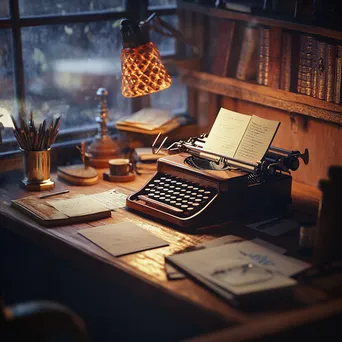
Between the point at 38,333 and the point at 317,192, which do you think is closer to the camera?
the point at 38,333

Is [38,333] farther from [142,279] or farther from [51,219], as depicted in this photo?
[51,219]

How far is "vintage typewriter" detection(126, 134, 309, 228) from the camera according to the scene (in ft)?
9.82

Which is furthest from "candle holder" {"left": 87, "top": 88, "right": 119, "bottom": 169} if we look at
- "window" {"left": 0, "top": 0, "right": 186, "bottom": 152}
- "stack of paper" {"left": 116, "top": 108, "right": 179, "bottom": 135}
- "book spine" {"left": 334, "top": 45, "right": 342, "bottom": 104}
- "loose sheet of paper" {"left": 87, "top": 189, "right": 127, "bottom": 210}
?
"book spine" {"left": 334, "top": 45, "right": 342, "bottom": 104}

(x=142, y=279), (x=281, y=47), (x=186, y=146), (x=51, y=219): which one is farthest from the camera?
(x=281, y=47)

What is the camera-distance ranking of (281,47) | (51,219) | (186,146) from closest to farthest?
(51,219)
(186,146)
(281,47)

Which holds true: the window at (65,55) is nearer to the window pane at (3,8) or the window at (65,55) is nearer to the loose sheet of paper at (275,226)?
the window pane at (3,8)

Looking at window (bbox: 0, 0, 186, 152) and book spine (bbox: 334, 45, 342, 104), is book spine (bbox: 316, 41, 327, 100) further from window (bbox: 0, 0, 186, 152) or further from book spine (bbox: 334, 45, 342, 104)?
window (bbox: 0, 0, 186, 152)

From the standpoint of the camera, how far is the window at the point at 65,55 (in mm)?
3629

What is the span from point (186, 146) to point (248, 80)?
661mm

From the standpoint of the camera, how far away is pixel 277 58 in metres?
3.56

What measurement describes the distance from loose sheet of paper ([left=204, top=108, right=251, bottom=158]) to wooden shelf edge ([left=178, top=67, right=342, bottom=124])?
0.42 m

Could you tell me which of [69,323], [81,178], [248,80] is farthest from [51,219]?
[248,80]

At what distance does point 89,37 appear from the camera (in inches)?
153

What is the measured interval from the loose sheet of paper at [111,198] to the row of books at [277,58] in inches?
35.8
